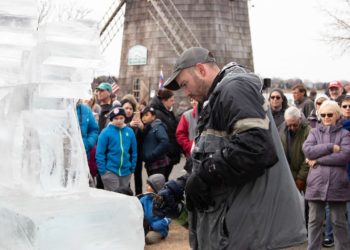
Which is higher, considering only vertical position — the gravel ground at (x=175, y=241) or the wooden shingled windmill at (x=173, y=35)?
the wooden shingled windmill at (x=173, y=35)

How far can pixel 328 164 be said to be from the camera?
16.6 feet

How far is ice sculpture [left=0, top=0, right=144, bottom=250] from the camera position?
1859 mm

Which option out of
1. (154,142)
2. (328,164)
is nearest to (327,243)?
(328,164)

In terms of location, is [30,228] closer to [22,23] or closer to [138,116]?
[22,23]

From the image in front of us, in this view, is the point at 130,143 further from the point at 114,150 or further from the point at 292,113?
the point at 292,113

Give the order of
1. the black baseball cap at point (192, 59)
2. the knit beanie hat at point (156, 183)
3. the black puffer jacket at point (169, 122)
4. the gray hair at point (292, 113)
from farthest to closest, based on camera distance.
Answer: the black puffer jacket at point (169, 122) → the gray hair at point (292, 113) → the knit beanie hat at point (156, 183) → the black baseball cap at point (192, 59)

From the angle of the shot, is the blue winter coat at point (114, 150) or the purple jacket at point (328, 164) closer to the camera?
the purple jacket at point (328, 164)

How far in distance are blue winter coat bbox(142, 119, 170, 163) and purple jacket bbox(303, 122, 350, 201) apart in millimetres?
2105

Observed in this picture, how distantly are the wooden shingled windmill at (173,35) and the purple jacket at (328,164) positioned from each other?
47.0 feet

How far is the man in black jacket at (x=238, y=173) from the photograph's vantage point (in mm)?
2352

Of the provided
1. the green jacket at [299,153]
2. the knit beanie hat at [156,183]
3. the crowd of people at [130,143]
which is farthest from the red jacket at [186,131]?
the knit beanie hat at [156,183]

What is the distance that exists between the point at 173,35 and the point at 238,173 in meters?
17.4

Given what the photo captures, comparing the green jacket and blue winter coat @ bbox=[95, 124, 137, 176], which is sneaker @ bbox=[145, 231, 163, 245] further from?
the green jacket

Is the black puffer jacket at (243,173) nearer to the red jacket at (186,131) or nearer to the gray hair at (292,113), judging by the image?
the gray hair at (292,113)
